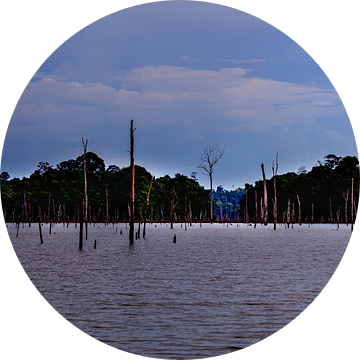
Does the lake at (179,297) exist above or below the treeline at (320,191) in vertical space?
below

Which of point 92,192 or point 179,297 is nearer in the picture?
point 179,297

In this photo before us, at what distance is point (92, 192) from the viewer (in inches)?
4050

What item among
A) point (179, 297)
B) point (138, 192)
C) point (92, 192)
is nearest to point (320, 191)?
point (138, 192)

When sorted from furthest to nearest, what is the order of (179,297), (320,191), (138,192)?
(138,192) < (320,191) < (179,297)

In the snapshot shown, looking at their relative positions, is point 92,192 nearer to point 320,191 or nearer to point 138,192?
point 138,192

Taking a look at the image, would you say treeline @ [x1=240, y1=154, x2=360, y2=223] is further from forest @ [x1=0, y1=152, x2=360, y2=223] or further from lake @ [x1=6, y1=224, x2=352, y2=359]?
lake @ [x1=6, y1=224, x2=352, y2=359]

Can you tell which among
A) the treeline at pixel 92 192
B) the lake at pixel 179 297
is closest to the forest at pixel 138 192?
the treeline at pixel 92 192

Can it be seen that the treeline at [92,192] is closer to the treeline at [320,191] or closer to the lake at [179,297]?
the treeline at [320,191]

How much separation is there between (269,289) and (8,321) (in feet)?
36.0

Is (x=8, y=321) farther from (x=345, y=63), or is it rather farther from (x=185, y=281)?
(x=185, y=281)

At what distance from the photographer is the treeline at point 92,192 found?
4008 inches

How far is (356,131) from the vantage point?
732cm

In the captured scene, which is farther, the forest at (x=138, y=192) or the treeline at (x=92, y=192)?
the treeline at (x=92, y=192)

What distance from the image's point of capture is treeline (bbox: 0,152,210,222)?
102 meters
